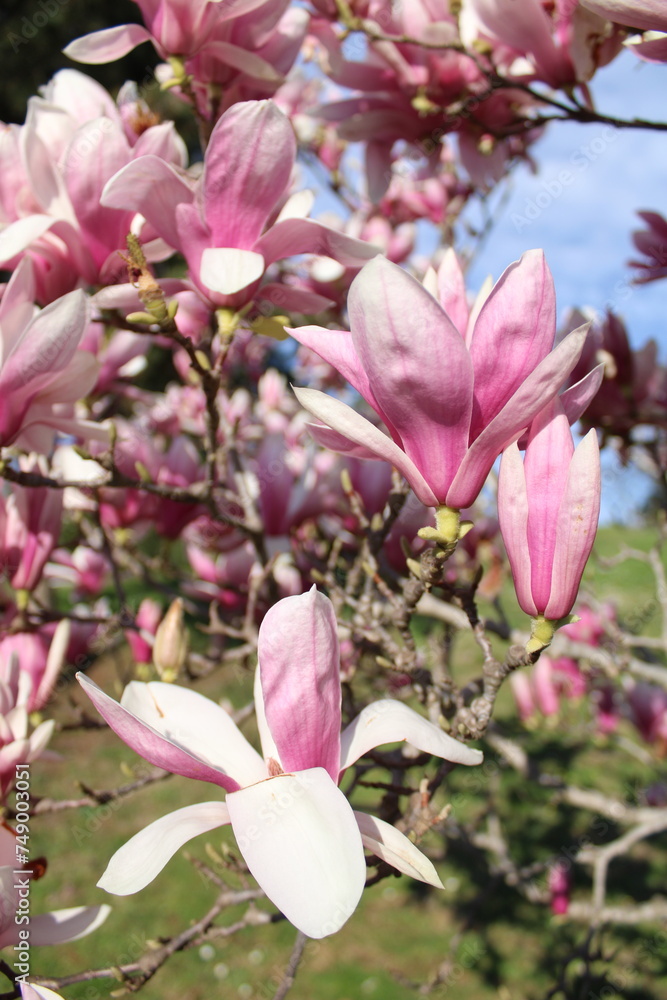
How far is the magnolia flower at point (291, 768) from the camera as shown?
1.82 feet

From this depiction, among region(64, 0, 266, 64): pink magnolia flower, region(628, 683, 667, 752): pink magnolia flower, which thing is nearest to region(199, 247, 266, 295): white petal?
region(64, 0, 266, 64): pink magnolia flower

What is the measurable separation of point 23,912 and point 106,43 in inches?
44.4

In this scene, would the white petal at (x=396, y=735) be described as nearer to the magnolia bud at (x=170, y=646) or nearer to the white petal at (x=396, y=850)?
the white petal at (x=396, y=850)

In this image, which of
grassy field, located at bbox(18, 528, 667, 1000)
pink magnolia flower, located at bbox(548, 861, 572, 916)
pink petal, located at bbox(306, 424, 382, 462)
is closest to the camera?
pink petal, located at bbox(306, 424, 382, 462)

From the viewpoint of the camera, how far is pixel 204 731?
72cm

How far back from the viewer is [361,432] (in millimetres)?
663

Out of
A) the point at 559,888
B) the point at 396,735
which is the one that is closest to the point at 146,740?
the point at 396,735

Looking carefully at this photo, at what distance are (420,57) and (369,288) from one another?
0.92 m

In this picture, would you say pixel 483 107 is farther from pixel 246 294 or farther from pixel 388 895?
pixel 388 895

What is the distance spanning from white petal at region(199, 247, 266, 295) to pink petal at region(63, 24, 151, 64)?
0.41 m

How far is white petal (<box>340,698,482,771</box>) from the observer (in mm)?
630

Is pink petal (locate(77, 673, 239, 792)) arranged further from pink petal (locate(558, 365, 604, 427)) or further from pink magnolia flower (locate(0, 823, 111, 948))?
pink petal (locate(558, 365, 604, 427))

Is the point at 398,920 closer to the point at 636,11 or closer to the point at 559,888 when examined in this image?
the point at 559,888

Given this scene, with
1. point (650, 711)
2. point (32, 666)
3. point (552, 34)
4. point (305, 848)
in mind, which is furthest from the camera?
point (650, 711)
